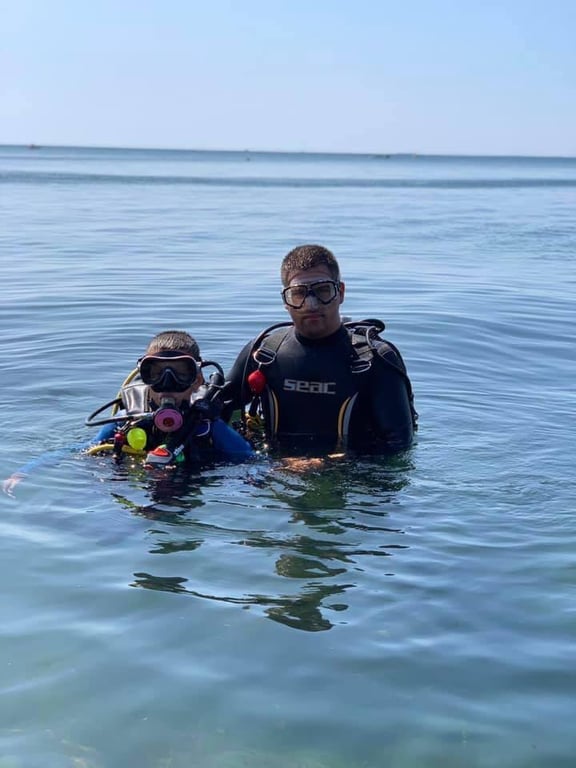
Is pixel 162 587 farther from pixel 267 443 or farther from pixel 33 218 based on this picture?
pixel 33 218

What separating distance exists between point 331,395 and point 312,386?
0.12 metres

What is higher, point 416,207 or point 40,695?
point 416,207

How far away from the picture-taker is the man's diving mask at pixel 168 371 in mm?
5535

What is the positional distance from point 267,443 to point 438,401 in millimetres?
2412

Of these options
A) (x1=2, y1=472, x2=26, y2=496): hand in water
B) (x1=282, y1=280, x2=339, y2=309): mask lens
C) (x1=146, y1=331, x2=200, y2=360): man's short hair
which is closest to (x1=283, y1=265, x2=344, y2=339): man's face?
(x1=282, y1=280, x2=339, y2=309): mask lens

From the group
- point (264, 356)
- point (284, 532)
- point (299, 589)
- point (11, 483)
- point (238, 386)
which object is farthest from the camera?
point (238, 386)

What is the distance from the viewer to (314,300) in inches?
233

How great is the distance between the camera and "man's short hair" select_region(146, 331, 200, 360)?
5625mm

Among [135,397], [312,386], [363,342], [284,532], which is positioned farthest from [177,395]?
[363,342]

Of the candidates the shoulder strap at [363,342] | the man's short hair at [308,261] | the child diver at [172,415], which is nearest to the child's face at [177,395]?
the child diver at [172,415]

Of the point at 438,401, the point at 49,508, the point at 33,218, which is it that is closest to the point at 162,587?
the point at 49,508

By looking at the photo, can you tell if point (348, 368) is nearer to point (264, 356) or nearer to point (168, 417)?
point (264, 356)

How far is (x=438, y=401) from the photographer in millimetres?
8281

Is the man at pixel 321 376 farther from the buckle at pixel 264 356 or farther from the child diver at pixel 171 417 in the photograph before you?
the child diver at pixel 171 417
